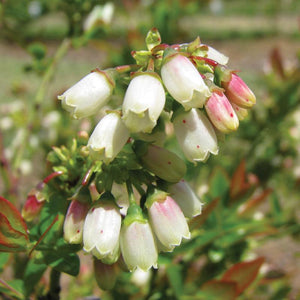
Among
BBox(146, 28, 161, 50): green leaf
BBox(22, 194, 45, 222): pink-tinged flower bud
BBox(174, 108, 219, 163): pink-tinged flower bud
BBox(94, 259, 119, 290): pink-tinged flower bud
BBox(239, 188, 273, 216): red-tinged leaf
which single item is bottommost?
BBox(239, 188, 273, 216): red-tinged leaf

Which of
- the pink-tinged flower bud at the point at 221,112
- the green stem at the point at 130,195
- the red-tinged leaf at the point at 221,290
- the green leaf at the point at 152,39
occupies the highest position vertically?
the green leaf at the point at 152,39

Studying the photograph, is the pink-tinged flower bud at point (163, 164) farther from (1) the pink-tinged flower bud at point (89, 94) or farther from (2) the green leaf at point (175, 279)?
(2) the green leaf at point (175, 279)

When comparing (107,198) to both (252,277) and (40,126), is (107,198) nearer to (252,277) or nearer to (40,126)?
(252,277)

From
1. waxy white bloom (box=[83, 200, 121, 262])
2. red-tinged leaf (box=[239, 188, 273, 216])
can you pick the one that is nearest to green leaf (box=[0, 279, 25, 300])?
waxy white bloom (box=[83, 200, 121, 262])

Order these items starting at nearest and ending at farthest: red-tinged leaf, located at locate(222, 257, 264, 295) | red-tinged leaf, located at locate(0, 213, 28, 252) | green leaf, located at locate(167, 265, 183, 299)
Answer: red-tinged leaf, located at locate(0, 213, 28, 252)
red-tinged leaf, located at locate(222, 257, 264, 295)
green leaf, located at locate(167, 265, 183, 299)

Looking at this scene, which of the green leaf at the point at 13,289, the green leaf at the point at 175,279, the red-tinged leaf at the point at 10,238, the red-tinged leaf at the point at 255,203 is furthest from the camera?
the red-tinged leaf at the point at 255,203

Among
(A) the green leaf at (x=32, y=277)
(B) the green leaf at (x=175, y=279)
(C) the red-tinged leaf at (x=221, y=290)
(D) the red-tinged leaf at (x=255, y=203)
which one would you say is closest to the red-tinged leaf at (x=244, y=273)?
(C) the red-tinged leaf at (x=221, y=290)

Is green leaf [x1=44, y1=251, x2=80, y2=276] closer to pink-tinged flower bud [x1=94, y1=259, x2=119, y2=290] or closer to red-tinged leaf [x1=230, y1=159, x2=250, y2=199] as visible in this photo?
pink-tinged flower bud [x1=94, y1=259, x2=119, y2=290]
